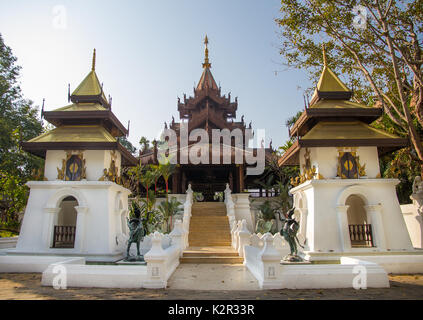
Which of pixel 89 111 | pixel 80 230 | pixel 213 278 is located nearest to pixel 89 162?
pixel 89 111

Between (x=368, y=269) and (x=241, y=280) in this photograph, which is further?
(x=241, y=280)

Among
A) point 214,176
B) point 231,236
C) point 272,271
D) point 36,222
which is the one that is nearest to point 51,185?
point 36,222

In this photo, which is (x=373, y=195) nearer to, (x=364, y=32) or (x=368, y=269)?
(x=368, y=269)

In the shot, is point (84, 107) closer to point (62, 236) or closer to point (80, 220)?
point (80, 220)

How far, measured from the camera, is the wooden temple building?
66.6ft

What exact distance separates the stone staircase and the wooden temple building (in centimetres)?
246

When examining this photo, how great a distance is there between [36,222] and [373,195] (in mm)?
12464

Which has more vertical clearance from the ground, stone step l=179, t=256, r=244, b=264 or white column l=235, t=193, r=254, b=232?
white column l=235, t=193, r=254, b=232

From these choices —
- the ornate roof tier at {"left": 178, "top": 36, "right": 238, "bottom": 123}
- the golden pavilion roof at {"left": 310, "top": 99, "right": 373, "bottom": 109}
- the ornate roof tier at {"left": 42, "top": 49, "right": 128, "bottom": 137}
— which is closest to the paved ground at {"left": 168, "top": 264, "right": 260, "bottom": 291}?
the ornate roof tier at {"left": 42, "top": 49, "right": 128, "bottom": 137}

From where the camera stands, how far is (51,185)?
467 inches

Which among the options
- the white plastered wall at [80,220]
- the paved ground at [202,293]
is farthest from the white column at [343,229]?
the white plastered wall at [80,220]

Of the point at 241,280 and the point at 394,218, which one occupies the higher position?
the point at 394,218

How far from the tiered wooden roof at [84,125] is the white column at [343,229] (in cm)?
864

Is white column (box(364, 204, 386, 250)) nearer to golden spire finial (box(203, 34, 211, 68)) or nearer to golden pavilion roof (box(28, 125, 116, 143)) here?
golden pavilion roof (box(28, 125, 116, 143))
